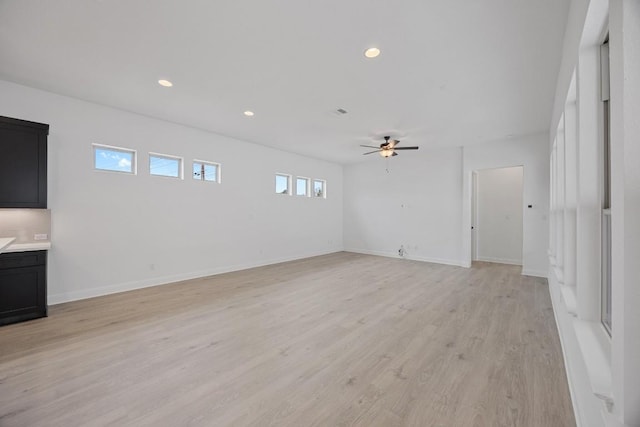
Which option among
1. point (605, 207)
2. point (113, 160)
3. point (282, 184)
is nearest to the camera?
point (605, 207)

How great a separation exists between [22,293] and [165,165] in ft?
8.87

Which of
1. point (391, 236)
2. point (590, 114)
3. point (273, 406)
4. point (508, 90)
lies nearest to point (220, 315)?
point (273, 406)

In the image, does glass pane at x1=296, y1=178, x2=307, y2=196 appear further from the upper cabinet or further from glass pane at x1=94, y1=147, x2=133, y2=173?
the upper cabinet

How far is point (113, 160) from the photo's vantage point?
4.35 m

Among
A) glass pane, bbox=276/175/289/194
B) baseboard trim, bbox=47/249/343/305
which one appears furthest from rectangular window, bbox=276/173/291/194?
baseboard trim, bbox=47/249/343/305

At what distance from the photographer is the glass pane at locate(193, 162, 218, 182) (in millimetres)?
5367

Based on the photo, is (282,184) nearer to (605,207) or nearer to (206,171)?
(206,171)

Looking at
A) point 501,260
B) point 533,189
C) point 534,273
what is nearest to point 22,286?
point 534,273

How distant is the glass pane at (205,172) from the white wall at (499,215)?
269 inches

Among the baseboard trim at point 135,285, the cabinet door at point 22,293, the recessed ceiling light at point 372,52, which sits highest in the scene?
the recessed ceiling light at point 372,52

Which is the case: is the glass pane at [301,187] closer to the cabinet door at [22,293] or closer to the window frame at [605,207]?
the cabinet door at [22,293]

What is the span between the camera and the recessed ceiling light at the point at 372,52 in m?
2.62

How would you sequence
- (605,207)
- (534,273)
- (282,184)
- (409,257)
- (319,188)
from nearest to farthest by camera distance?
(605,207), (534,273), (282,184), (409,257), (319,188)

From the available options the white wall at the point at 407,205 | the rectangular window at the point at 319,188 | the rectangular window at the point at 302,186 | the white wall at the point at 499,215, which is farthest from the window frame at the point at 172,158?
the white wall at the point at 499,215
